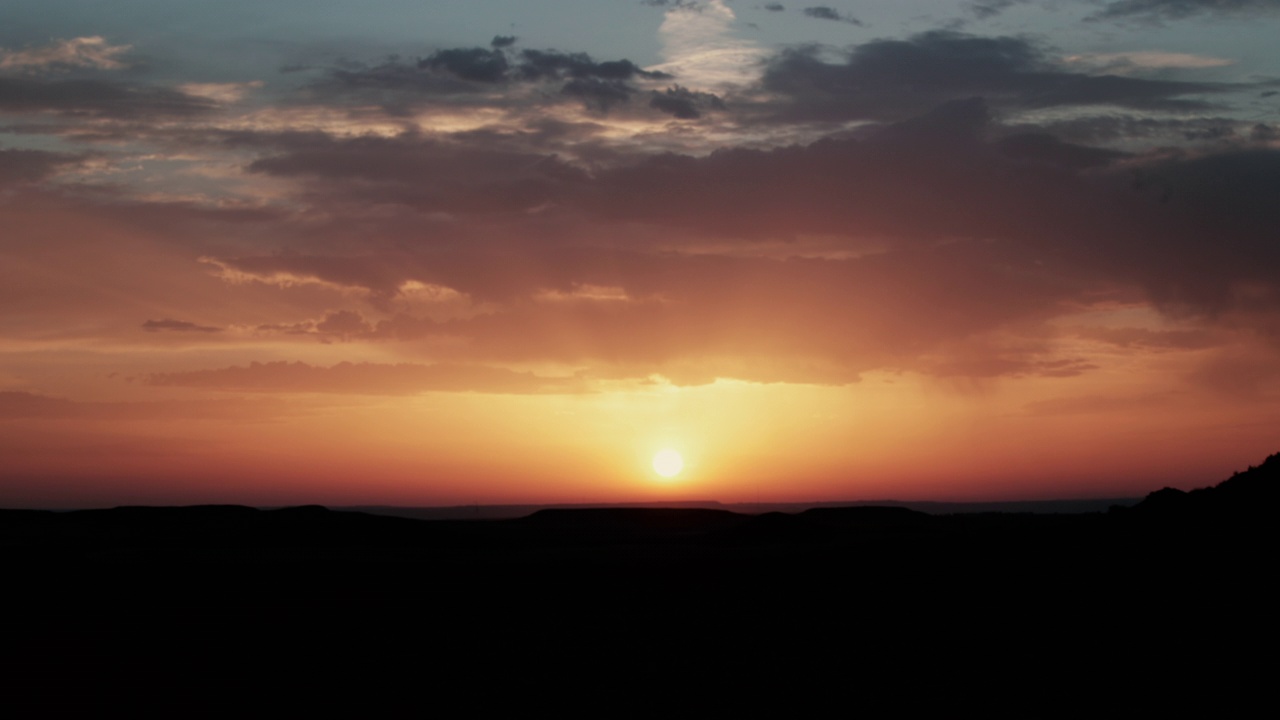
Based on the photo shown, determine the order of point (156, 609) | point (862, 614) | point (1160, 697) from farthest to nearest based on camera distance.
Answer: point (156, 609)
point (862, 614)
point (1160, 697)

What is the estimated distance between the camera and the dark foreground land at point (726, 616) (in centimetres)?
1683

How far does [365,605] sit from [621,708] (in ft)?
39.5

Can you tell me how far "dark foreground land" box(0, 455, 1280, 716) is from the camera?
16828 mm

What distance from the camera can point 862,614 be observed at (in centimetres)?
2158

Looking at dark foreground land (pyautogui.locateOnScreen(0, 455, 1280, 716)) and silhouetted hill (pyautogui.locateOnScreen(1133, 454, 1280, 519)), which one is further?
silhouetted hill (pyautogui.locateOnScreen(1133, 454, 1280, 519))

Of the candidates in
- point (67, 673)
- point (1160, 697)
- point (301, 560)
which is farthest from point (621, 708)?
point (301, 560)

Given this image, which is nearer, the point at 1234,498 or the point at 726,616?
the point at 726,616

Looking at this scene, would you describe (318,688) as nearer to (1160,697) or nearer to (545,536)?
(1160,697)

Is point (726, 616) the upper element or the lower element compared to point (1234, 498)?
lower

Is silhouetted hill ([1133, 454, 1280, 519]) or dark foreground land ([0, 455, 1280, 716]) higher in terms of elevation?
silhouetted hill ([1133, 454, 1280, 519])

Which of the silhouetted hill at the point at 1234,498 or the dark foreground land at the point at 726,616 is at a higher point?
the silhouetted hill at the point at 1234,498

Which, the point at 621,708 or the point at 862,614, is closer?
the point at 621,708

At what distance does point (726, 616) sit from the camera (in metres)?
22.1

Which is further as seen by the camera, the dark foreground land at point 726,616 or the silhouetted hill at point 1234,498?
the silhouetted hill at point 1234,498
